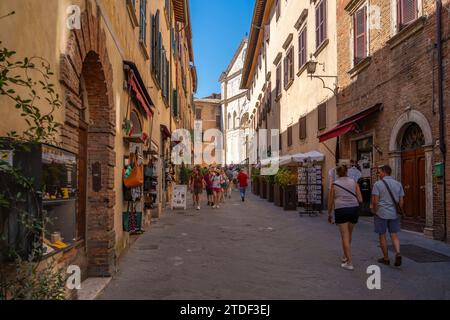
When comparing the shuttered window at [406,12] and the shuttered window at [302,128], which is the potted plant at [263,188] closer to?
the shuttered window at [302,128]

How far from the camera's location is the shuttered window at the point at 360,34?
42.4 feet

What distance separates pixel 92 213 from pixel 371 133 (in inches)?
351

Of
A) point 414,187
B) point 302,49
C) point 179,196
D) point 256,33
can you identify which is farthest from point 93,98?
point 256,33

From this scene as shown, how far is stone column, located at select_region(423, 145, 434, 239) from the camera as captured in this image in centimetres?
936

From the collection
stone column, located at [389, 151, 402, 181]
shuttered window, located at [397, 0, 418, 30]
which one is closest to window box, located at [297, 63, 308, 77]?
shuttered window, located at [397, 0, 418, 30]

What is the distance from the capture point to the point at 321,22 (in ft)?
55.9

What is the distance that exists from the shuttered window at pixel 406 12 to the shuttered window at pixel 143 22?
6.21 metres

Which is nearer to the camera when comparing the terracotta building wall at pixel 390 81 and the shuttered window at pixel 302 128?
the terracotta building wall at pixel 390 81

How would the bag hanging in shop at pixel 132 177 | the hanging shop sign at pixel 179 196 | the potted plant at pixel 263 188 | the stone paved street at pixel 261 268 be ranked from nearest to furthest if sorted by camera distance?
the stone paved street at pixel 261 268
the bag hanging in shop at pixel 132 177
the hanging shop sign at pixel 179 196
the potted plant at pixel 263 188

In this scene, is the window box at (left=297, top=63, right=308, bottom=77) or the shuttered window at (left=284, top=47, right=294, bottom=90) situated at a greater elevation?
the shuttered window at (left=284, top=47, right=294, bottom=90)

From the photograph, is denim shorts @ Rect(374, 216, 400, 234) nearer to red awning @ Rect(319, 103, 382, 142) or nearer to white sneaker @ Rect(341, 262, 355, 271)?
white sneaker @ Rect(341, 262, 355, 271)

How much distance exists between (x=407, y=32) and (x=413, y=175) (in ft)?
11.1

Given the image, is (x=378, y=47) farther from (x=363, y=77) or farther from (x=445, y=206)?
(x=445, y=206)

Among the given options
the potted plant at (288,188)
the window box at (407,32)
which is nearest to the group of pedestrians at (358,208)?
the window box at (407,32)
